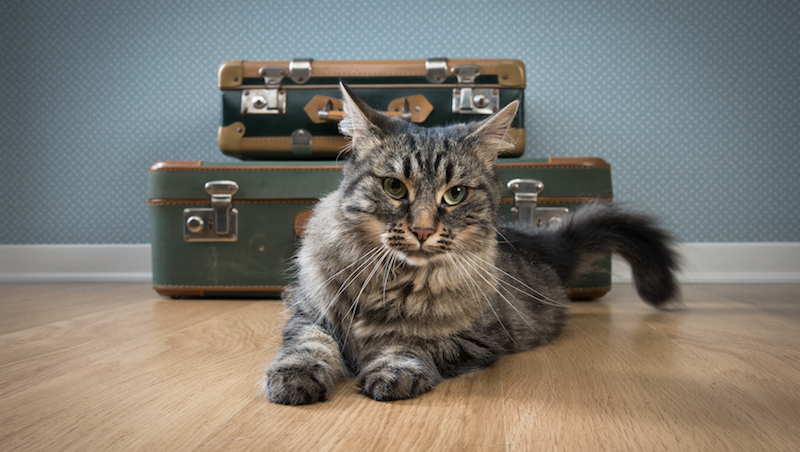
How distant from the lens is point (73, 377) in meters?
1.05

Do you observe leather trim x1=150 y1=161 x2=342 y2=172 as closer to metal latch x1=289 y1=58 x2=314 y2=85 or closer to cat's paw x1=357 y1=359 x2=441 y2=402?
metal latch x1=289 y1=58 x2=314 y2=85

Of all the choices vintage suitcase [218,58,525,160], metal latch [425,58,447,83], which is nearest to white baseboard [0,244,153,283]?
vintage suitcase [218,58,525,160]

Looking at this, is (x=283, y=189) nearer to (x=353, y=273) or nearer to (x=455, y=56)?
(x=353, y=273)

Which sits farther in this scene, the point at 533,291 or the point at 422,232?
the point at 533,291

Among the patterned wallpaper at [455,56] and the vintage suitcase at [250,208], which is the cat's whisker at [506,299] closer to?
the vintage suitcase at [250,208]

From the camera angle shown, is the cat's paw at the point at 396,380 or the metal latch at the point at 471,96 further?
the metal latch at the point at 471,96

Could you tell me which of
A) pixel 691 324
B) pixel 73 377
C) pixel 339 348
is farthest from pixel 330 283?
pixel 691 324

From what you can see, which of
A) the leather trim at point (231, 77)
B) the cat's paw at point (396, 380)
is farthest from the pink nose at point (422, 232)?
the leather trim at point (231, 77)

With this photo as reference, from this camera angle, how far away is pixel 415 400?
3.06 ft

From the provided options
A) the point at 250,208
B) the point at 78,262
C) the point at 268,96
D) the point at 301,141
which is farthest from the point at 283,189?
the point at 78,262

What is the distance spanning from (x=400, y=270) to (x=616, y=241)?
105cm

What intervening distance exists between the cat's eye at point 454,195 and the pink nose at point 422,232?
125 mm

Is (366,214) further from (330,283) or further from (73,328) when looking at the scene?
(73,328)

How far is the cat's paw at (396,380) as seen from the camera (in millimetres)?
923
